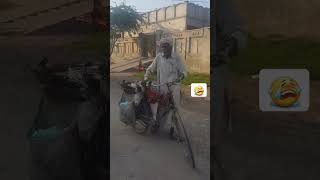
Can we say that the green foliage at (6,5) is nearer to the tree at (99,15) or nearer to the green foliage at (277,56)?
the tree at (99,15)

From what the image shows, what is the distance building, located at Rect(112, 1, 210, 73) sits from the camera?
344cm

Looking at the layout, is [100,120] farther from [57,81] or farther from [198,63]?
[198,63]

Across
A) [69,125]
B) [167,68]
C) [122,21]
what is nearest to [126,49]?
[122,21]

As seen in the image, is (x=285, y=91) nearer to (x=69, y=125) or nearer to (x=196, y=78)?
(x=196, y=78)

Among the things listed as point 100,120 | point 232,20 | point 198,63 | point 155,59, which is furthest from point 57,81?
point 232,20

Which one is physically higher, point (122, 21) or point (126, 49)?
point (122, 21)

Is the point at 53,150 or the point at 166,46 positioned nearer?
the point at 166,46

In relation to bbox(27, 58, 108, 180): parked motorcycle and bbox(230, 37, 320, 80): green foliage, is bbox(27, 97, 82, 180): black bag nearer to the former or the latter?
bbox(27, 58, 108, 180): parked motorcycle

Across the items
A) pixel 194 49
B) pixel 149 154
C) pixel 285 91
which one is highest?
pixel 194 49

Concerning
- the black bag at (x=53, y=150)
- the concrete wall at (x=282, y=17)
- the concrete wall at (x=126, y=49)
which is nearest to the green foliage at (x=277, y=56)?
the concrete wall at (x=282, y=17)

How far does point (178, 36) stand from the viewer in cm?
346

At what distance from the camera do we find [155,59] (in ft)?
11.4

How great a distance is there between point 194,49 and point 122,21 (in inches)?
18.6

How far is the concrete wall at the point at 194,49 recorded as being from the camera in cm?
344
